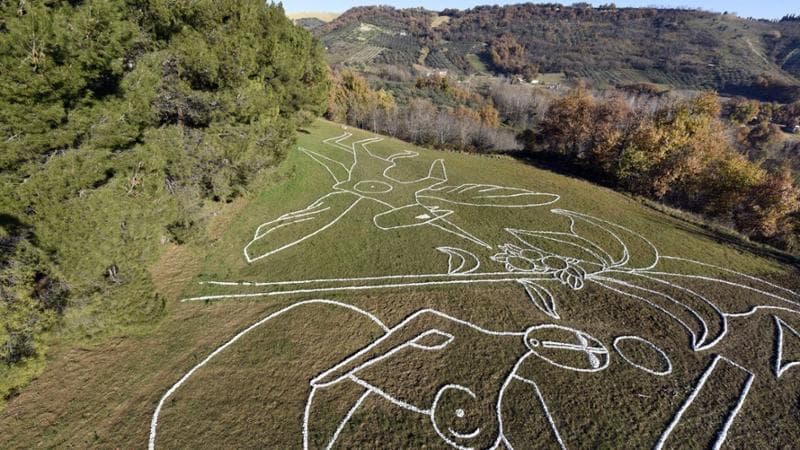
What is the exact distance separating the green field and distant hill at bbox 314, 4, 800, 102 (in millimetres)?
96320

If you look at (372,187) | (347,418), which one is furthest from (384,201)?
(347,418)

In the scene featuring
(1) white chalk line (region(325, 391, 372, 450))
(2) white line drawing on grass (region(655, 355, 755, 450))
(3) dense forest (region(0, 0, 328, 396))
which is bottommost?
(1) white chalk line (region(325, 391, 372, 450))

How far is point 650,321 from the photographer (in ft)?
49.3

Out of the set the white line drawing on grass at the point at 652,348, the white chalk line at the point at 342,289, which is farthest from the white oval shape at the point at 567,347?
the white chalk line at the point at 342,289

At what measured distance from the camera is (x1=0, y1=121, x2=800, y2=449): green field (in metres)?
10.6

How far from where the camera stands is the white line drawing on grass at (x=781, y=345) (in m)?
13.1

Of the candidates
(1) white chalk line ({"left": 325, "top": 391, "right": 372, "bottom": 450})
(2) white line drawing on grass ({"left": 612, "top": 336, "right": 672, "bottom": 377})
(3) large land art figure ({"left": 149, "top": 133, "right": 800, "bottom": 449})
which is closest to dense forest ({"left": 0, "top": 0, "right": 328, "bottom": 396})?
(3) large land art figure ({"left": 149, "top": 133, "right": 800, "bottom": 449})

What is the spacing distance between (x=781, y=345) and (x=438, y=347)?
45.7ft

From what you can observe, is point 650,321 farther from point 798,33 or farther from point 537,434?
point 798,33

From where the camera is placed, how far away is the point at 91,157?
11.0 metres

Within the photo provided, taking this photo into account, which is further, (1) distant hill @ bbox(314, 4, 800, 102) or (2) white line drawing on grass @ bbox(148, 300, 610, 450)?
(1) distant hill @ bbox(314, 4, 800, 102)

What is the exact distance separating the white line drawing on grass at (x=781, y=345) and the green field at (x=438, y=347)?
81 mm

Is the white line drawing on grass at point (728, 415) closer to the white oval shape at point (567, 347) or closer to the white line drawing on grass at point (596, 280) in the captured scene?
the white line drawing on grass at point (596, 280)

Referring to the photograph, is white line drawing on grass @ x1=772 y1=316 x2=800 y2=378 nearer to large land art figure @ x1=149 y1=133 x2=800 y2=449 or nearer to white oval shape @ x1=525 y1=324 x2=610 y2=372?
large land art figure @ x1=149 y1=133 x2=800 y2=449
